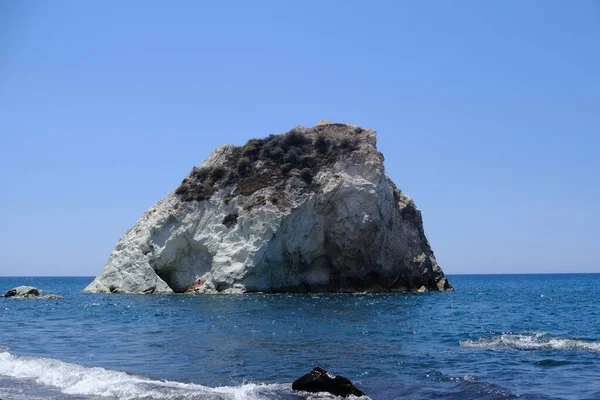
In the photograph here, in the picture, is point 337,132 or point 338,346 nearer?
point 338,346

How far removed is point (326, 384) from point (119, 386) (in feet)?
16.3

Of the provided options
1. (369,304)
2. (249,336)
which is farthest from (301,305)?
(249,336)

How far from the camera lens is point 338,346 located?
21.6 metres

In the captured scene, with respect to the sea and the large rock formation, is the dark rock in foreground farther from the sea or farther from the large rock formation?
the large rock formation

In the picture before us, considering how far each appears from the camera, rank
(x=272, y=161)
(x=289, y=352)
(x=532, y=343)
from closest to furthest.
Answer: (x=289, y=352) → (x=532, y=343) → (x=272, y=161)

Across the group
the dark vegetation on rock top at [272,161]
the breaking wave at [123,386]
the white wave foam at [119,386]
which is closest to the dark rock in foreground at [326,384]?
the breaking wave at [123,386]

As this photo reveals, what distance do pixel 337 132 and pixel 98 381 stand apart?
1589 inches

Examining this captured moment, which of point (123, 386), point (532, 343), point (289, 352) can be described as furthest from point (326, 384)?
point (532, 343)

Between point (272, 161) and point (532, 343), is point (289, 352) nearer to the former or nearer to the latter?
point (532, 343)

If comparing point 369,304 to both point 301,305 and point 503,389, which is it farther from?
point 503,389

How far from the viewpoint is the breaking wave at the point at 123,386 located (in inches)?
548

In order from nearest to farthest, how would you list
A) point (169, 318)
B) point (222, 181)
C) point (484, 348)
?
point (484, 348) < point (169, 318) < point (222, 181)

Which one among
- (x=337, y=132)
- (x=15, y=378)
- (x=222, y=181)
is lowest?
(x=15, y=378)

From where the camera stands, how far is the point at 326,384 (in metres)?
14.1
